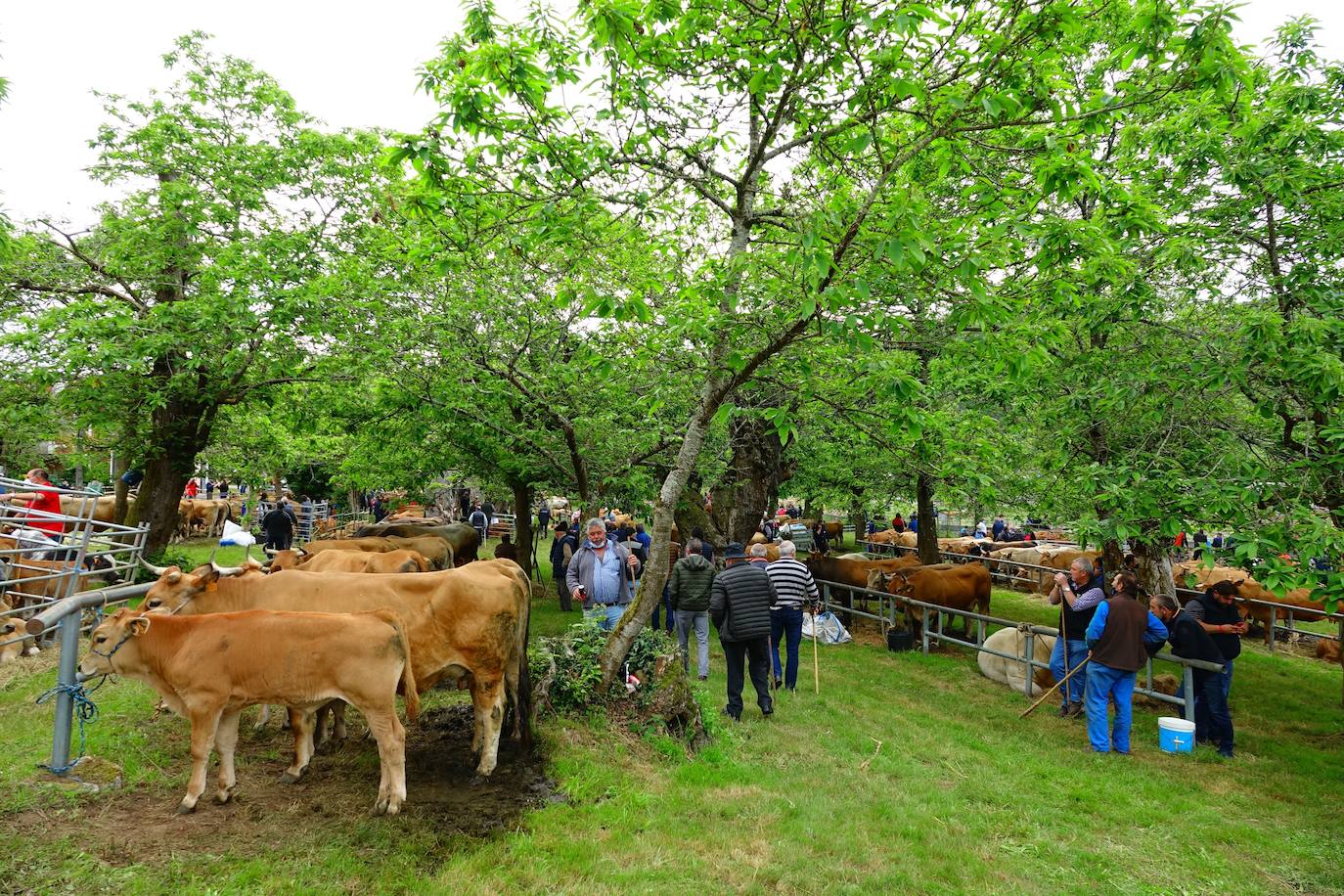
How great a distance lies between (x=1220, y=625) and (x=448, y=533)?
12946 mm

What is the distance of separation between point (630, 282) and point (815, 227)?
2.19m

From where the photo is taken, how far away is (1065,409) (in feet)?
31.8

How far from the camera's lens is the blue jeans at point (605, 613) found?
7978mm

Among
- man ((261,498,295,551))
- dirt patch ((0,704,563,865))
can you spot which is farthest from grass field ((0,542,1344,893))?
man ((261,498,295,551))

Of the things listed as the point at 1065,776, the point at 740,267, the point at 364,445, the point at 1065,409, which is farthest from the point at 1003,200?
the point at 364,445

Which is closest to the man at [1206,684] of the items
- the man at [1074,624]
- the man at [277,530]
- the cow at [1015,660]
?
the man at [1074,624]

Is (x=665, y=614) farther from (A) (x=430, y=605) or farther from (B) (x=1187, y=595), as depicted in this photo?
(B) (x=1187, y=595)

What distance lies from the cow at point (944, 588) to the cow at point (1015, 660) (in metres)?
2.30

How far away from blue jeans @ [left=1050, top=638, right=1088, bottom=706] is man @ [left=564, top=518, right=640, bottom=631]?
18.4ft

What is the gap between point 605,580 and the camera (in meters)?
8.28

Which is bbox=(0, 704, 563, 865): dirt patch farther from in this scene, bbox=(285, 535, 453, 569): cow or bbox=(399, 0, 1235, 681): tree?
bbox=(285, 535, 453, 569): cow

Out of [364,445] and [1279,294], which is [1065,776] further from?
[364,445]

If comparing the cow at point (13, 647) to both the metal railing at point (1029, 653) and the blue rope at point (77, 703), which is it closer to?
the blue rope at point (77, 703)

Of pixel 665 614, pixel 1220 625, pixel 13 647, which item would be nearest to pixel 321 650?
pixel 13 647
